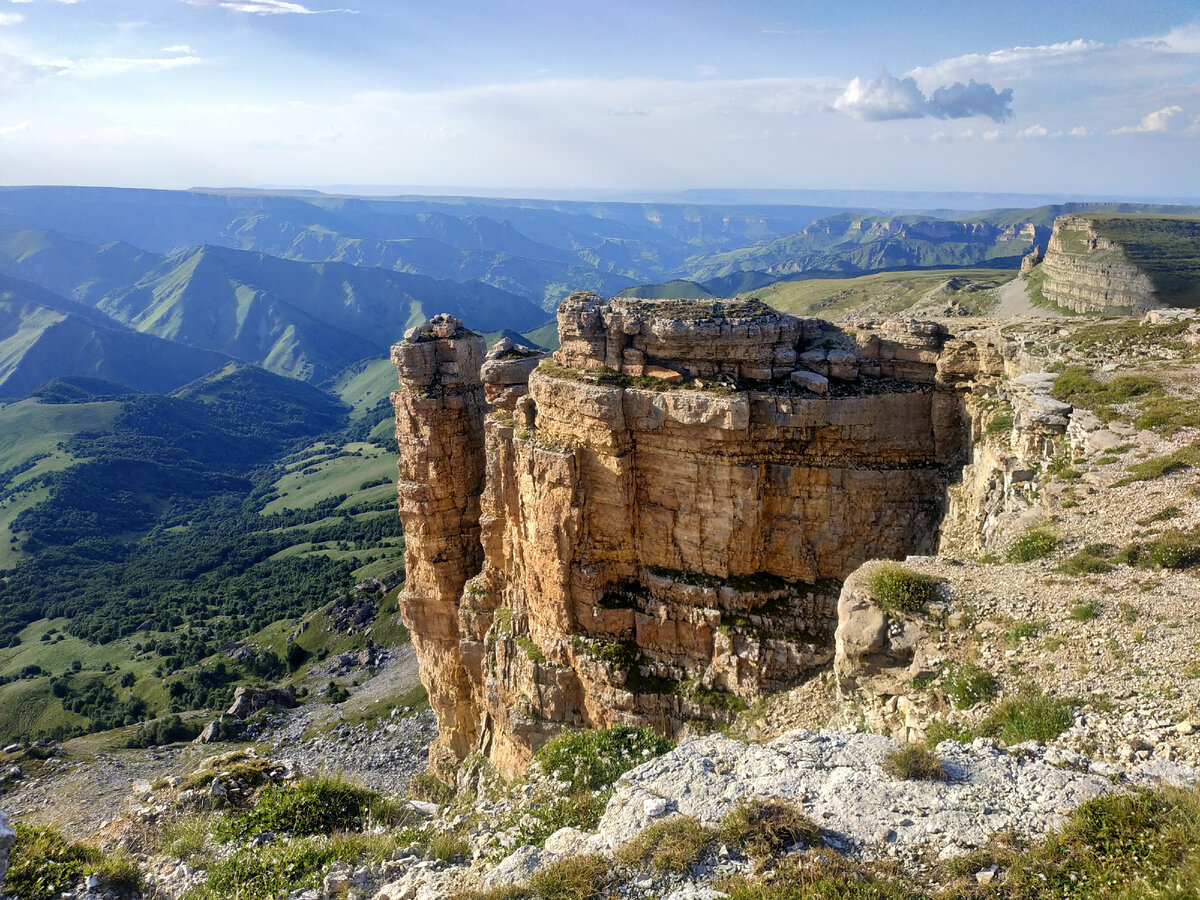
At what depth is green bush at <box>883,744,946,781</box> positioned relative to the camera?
36.2 feet

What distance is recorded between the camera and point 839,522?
24.6m

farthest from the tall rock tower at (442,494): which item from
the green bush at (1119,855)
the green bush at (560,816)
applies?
the green bush at (1119,855)

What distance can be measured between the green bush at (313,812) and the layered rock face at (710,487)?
11.8 meters

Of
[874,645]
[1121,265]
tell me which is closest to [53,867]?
[874,645]

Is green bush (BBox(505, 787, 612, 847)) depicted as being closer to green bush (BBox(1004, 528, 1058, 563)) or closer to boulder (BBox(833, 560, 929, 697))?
boulder (BBox(833, 560, 929, 697))

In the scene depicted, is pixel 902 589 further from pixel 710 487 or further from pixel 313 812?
pixel 313 812

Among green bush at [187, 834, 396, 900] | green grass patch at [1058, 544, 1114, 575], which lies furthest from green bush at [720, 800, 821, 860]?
green grass patch at [1058, 544, 1114, 575]

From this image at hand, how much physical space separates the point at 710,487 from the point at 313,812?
16047 mm

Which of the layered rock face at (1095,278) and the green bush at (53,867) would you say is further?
the layered rock face at (1095,278)

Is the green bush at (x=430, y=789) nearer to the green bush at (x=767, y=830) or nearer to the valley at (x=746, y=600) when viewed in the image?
the valley at (x=746, y=600)

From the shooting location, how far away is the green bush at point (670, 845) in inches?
395

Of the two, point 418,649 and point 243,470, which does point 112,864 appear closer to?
point 418,649

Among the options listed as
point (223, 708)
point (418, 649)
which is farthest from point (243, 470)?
point (418, 649)

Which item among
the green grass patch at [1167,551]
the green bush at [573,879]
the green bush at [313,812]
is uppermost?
the green grass patch at [1167,551]
